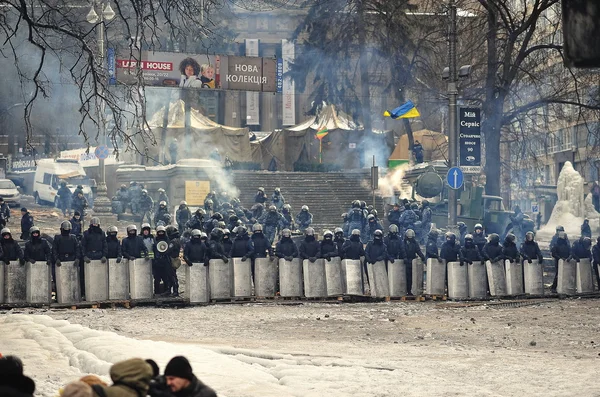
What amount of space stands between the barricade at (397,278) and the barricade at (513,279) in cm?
213

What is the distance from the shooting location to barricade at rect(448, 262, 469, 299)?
21.8 m

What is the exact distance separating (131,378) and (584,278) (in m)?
18.7

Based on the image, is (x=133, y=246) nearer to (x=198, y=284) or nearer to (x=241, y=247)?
(x=198, y=284)

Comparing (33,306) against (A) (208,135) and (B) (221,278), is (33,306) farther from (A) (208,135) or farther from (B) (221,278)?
(A) (208,135)

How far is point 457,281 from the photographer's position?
21797 millimetres

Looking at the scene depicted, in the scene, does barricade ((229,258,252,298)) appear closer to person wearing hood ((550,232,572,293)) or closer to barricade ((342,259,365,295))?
barricade ((342,259,365,295))

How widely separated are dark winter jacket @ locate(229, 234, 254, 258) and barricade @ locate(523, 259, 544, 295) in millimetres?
5444

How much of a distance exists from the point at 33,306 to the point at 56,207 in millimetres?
28064

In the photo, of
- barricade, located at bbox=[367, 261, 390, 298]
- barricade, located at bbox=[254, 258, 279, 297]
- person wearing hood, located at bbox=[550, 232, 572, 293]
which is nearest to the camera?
barricade, located at bbox=[254, 258, 279, 297]

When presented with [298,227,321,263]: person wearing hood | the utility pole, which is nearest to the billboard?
the utility pole

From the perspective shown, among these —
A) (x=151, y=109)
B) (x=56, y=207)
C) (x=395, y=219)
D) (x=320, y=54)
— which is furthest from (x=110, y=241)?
(x=151, y=109)

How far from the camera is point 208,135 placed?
53969mm

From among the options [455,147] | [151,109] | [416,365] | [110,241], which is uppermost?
[151,109]

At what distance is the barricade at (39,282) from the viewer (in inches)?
775
